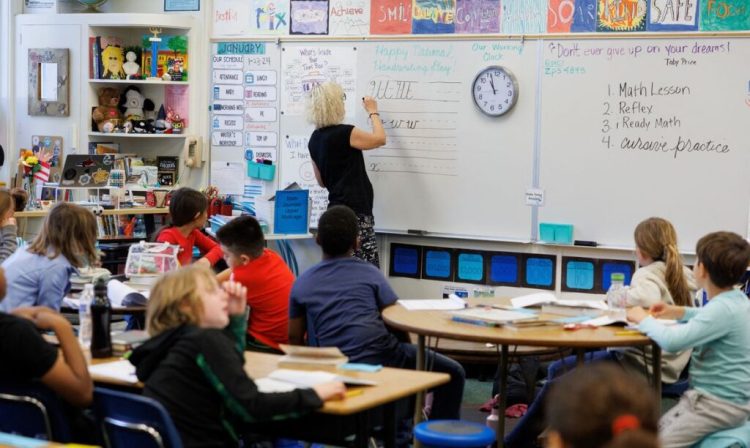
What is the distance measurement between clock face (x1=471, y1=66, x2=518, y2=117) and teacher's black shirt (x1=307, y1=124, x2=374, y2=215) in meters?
0.89

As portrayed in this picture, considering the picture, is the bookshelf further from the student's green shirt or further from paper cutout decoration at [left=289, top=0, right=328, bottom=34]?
the student's green shirt

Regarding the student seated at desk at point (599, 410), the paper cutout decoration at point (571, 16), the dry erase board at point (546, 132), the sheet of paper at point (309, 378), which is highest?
the paper cutout decoration at point (571, 16)

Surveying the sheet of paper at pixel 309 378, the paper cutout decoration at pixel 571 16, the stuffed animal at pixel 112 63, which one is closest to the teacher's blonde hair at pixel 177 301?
the sheet of paper at pixel 309 378

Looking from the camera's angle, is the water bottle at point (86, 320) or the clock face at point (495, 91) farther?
the clock face at point (495, 91)

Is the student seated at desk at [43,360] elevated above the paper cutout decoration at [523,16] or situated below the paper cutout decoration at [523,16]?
below

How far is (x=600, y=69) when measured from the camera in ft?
23.4

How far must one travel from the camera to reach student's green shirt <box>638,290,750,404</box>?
4.08m

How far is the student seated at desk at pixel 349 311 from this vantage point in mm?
4469

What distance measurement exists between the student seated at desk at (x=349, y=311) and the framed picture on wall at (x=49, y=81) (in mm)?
4490

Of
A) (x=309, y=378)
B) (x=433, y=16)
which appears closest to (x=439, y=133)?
(x=433, y=16)

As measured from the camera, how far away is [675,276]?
4.87 m

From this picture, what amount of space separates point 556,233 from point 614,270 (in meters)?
0.45

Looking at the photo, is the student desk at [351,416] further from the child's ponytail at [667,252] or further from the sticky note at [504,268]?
the sticky note at [504,268]

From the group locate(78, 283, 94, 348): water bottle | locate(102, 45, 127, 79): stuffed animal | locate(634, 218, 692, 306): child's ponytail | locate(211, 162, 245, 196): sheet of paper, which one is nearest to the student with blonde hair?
locate(78, 283, 94, 348): water bottle
